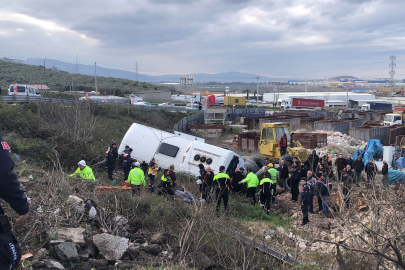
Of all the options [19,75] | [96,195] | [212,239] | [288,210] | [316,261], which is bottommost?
[288,210]

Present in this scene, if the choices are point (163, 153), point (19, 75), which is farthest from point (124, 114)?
point (19, 75)

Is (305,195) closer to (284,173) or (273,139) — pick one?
(284,173)

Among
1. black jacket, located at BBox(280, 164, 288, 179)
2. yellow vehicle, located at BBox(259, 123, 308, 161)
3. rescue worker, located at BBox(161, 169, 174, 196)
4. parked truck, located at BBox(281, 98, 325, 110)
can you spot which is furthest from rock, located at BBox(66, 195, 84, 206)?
parked truck, located at BBox(281, 98, 325, 110)

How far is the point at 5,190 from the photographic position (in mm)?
2715

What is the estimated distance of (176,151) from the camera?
537 inches

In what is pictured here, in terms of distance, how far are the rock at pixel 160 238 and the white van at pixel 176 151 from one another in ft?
22.8

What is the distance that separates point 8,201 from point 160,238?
11.8 feet

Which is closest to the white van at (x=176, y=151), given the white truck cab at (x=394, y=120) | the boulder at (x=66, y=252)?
the boulder at (x=66, y=252)

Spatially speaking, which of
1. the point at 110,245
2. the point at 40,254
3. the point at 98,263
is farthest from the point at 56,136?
the point at 98,263

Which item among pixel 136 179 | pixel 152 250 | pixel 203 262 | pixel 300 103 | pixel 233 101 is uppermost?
pixel 233 101

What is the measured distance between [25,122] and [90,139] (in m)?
3.65

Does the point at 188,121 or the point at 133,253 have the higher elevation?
the point at 188,121

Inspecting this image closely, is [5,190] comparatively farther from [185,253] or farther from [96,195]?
[96,195]

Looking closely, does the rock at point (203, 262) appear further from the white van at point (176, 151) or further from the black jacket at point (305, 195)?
the white van at point (176, 151)
